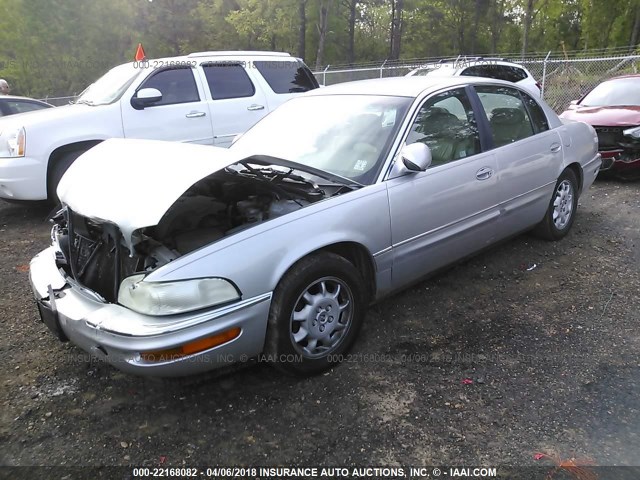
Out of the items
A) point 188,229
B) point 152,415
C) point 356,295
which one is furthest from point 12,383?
point 356,295

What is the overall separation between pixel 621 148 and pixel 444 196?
5050mm

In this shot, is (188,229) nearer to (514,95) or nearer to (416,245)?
(416,245)

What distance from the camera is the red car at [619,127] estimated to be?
6.88 meters

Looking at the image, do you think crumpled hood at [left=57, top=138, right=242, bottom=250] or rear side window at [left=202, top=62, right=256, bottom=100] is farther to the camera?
rear side window at [left=202, top=62, right=256, bottom=100]

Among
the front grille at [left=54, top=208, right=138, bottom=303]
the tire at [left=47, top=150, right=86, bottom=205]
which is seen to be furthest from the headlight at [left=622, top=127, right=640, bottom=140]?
the tire at [left=47, top=150, right=86, bottom=205]

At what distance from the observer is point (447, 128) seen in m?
3.66

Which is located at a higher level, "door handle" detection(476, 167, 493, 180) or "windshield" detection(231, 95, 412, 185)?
"windshield" detection(231, 95, 412, 185)

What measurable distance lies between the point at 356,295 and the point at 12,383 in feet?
6.84

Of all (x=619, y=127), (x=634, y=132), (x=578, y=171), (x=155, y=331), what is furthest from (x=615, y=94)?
(x=155, y=331)

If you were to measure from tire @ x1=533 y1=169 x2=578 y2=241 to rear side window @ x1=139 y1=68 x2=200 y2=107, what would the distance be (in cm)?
463

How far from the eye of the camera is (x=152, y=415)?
102 inches

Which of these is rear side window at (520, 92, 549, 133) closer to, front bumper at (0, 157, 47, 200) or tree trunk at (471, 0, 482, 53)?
front bumper at (0, 157, 47, 200)

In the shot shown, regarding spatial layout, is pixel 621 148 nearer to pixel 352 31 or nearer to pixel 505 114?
pixel 505 114

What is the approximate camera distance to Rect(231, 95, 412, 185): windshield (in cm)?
327
